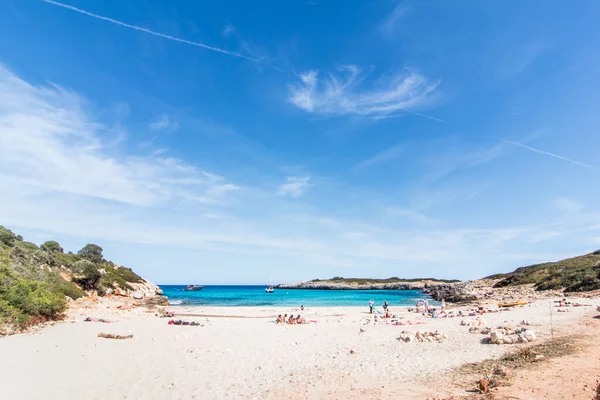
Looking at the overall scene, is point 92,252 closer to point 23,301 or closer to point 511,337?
point 23,301

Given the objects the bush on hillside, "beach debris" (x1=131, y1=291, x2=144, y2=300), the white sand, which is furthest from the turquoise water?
the bush on hillside

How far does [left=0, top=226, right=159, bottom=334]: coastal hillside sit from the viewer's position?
63.0 ft

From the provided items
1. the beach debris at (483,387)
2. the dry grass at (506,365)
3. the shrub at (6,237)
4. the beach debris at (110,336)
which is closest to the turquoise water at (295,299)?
the shrub at (6,237)

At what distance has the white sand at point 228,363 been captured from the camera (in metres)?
10.0

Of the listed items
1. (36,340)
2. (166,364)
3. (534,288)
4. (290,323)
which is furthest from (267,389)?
(534,288)

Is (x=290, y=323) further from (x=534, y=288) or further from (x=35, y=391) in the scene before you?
(x=534, y=288)

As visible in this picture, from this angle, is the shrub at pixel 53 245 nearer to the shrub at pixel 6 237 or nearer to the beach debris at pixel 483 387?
the shrub at pixel 6 237

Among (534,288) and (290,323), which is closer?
(290,323)

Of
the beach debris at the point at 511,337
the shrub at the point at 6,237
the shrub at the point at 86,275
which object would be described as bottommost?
the beach debris at the point at 511,337

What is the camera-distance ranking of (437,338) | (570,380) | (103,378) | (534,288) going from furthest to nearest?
(534,288), (437,338), (103,378), (570,380)

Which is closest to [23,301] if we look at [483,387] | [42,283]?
[42,283]

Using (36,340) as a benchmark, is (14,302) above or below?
above

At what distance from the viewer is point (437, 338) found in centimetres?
1616

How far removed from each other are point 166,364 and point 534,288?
163 ft
